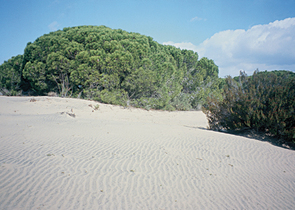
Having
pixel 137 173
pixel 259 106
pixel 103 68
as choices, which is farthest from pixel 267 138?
pixel 103 68

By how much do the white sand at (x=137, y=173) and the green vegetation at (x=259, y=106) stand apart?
1.76 m

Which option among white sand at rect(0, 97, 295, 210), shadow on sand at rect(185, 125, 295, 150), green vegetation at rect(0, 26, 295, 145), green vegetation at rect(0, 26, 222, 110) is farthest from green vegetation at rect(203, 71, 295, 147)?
green vegetation at rect(0, 26, 222, 110)

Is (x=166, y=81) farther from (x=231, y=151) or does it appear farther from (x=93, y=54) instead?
(x=231, y=151)

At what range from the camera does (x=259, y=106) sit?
814 centimetres

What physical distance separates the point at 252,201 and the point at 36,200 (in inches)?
151

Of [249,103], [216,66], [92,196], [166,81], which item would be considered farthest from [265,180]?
[216,66]

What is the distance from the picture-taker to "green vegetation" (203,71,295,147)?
7344mm

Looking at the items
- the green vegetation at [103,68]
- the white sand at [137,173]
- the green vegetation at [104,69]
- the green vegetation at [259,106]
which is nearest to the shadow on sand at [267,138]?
the green vegetation at [259,106]

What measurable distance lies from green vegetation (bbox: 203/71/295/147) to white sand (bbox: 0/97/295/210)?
1.76 metres

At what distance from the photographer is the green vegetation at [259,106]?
734cm

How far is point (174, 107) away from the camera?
20406 mm

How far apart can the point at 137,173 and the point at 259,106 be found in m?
7.28

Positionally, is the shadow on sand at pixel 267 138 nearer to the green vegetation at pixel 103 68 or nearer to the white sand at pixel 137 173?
the white sand at pixel 137 173

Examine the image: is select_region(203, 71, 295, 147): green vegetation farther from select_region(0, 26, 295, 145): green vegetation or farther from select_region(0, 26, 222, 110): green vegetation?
select_region(0, 26, 222, 110): green vegetation
